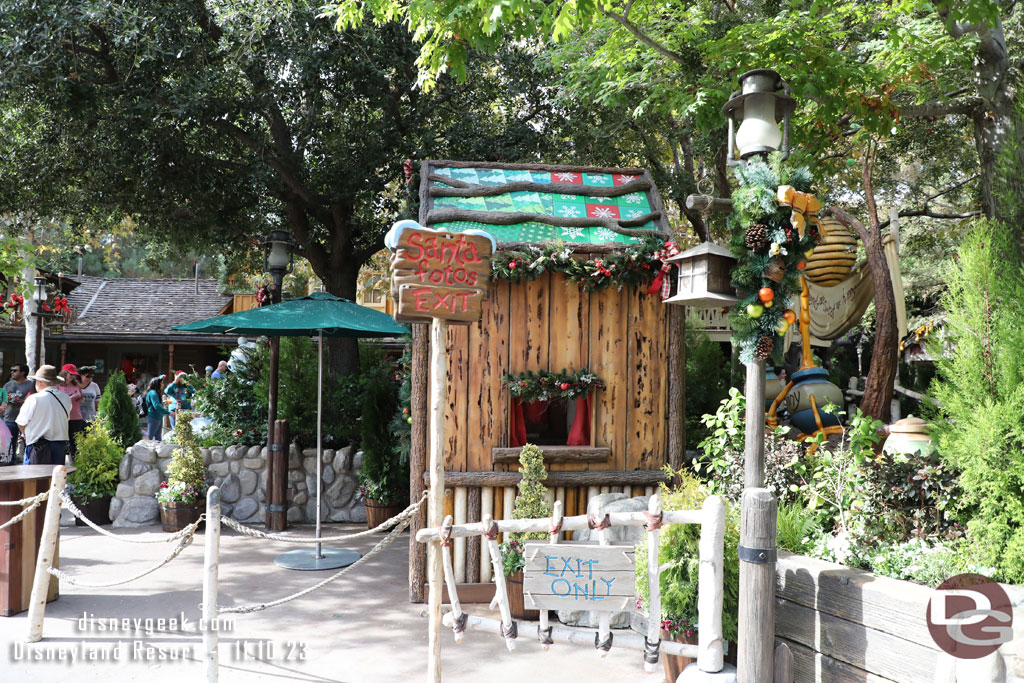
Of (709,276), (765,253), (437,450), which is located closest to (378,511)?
(437,450)

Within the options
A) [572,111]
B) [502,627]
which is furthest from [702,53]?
[502,627]

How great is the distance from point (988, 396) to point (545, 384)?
9.71 feet

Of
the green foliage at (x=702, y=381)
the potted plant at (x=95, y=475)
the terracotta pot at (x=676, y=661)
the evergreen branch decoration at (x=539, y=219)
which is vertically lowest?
the terracotta pot at (x=676, y=661)

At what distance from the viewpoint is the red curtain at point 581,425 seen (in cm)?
601

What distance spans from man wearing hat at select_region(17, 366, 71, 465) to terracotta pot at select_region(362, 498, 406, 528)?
340 cm

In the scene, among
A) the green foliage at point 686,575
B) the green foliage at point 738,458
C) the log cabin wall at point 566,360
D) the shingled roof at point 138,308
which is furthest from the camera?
the shingled roof at point 138,308

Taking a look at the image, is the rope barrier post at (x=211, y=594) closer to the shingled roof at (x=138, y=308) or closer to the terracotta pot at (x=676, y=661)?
the terracotta pot at (x=676, y=661)

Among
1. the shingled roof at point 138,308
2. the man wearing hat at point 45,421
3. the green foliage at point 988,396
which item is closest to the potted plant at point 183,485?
the man wearing hat at point 45,421

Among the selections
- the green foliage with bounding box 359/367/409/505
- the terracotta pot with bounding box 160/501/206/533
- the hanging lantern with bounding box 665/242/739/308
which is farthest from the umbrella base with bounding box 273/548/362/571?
the hanging lantern with bounding box 665/242/739/308

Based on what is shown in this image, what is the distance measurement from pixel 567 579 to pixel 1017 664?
201 centimetres

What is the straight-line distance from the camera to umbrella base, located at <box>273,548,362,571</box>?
267 inches

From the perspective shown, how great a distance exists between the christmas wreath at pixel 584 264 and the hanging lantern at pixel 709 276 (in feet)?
4.88

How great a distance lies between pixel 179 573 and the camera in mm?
6484

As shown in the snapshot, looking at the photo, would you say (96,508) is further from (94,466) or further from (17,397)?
(17,397)
